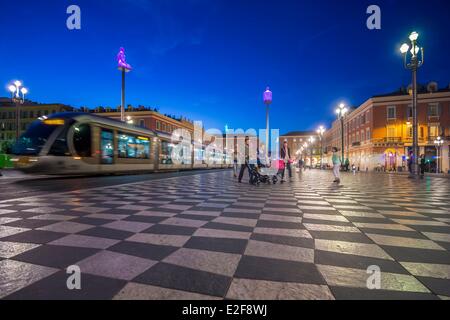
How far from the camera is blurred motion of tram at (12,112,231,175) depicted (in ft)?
38.7

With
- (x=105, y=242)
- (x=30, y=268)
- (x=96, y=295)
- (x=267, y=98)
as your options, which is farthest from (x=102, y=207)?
(x=267, y=98)

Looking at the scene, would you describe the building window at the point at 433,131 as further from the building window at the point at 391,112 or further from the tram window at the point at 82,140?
the tram window at the point at 82,140

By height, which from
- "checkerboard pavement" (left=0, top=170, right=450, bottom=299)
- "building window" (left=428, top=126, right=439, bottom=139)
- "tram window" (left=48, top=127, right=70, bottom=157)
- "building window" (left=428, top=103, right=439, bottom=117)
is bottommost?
"checkerboard pavement" (left=0, top=170, right=450, bottom=299)

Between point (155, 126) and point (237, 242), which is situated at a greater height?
point (155, 126)

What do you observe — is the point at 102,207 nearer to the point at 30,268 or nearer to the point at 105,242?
the point at 105,242

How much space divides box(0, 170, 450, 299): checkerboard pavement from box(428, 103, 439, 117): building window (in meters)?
47.7

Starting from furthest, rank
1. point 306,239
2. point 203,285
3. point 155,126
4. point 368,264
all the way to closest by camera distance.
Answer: point 155,126 < point 306,239 < point 368,264 < point 203,285

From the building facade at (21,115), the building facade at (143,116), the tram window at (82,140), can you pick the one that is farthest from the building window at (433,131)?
the building facade at (21,115)

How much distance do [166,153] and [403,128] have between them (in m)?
39.3

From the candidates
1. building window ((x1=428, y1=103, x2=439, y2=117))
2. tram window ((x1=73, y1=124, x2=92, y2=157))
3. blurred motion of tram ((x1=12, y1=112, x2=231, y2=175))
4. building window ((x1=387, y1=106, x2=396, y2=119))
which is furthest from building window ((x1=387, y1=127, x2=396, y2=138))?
tram window ((x1=73, y1=124, x2=92, y2=157))

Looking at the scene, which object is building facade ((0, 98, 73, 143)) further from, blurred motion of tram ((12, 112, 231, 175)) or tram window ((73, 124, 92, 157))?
tram window ((73, 124, 92, 157))

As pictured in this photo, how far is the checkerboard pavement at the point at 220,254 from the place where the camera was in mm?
1999

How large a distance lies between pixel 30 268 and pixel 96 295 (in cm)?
92
